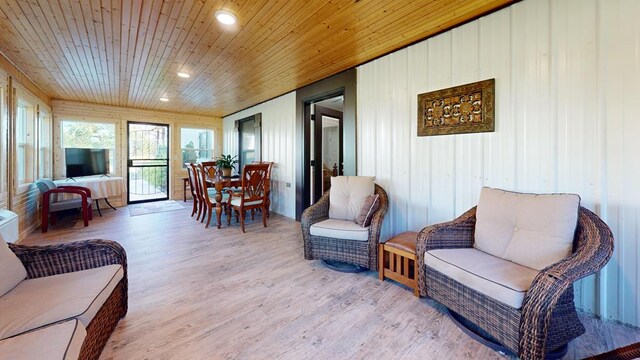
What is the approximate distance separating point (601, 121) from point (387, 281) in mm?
1957

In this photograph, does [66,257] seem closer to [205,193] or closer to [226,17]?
[226,17]

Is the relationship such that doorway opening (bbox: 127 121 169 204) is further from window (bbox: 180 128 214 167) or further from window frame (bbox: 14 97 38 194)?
window frame (bbox: 14 97 38 194)

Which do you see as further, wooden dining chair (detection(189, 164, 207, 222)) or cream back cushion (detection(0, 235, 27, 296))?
wooden dining chair (detection(189, 164, 207, 222))

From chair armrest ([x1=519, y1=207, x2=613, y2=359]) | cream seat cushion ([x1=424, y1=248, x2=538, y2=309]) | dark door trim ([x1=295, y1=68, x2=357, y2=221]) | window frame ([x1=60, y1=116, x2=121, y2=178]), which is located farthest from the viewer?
window frame ([x1=60, y1=116, x2=121, y2=178])

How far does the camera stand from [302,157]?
14.5 ft

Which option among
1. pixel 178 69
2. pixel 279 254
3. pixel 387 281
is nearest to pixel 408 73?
pixel 387 281

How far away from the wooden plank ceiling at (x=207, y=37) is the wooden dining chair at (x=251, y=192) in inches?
55.9

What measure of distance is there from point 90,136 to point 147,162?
3.99 feet

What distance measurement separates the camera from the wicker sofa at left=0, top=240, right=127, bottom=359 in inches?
36.9

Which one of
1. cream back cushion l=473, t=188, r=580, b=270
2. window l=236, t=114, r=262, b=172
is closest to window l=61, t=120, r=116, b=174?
window l=236, t=114, r=262, b=172

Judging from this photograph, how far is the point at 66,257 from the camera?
156 cm

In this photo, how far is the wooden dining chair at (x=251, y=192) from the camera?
13.0ft

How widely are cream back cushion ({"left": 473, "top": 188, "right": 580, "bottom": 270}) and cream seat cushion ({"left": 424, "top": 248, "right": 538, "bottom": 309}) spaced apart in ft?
0.29

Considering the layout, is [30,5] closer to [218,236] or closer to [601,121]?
[218,236]
